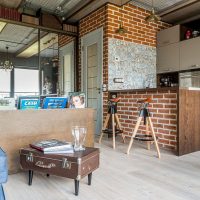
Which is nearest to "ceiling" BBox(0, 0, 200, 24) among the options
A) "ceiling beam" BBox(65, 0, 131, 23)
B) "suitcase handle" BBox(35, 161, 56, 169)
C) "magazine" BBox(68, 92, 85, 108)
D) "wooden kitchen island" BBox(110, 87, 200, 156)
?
"ceiling beam" BBox(65, 0, 131, 23)

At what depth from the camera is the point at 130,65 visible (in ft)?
15.8

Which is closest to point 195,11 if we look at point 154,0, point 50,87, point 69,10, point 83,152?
point 154,0

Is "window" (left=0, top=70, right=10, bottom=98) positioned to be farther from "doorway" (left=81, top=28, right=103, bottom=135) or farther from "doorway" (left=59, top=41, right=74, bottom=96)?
"doorway" (left=81, top=28, right=103, bottom=135)

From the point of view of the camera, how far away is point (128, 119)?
4082 mm

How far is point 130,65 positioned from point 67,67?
174 centimetres

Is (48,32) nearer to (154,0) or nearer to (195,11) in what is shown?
(154,0)

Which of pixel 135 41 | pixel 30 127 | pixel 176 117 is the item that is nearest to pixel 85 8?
pixel 135 41

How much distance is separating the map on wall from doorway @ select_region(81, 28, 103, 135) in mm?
262

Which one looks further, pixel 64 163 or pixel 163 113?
pixel 163 113

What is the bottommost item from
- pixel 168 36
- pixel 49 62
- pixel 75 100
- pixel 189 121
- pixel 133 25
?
pixel 189 121

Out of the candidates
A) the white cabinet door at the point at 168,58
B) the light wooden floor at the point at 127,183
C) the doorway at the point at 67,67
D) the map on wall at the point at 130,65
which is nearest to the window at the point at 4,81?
the doorway at the point at 67,67

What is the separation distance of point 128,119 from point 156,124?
0.67m

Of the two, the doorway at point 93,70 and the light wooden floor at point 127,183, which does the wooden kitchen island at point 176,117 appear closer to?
the light wooden floor at point 127,183

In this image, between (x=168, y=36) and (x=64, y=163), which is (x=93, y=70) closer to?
(x=168, y=36)
